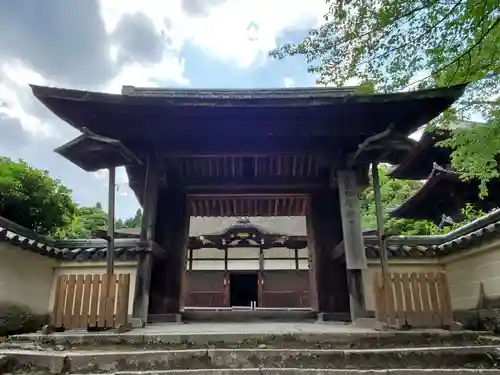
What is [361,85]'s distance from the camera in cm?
479

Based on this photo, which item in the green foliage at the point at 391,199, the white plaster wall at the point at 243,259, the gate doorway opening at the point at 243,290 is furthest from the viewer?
the gate doorway opening at the point at 243,290

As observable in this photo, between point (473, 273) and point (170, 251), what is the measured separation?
14.3ft

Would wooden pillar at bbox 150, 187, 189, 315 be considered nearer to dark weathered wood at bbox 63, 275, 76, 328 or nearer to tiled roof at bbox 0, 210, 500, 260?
tiled roof at bbox 0, 210, 500, 260

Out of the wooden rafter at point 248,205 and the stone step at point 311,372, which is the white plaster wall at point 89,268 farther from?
the stone step at point 311,372

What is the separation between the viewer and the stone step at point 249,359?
276cm

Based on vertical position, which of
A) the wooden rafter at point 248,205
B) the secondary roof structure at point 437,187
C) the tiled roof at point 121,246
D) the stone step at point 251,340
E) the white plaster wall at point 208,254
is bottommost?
the stone step at point 251,340

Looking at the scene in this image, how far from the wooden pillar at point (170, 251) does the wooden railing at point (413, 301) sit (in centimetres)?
302

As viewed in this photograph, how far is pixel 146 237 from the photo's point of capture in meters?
4.91

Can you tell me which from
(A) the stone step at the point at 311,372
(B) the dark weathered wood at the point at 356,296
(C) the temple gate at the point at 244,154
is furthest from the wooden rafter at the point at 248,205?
(A) the stone step at the point at 311,372

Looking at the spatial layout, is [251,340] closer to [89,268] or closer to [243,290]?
[89,268]

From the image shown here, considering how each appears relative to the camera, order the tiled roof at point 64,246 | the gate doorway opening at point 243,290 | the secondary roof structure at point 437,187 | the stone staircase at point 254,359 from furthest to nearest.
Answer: the gate doorway opening at point 243,290 < the secondary roof structure at point 437,187 < the tiled roof at point 64,246 < the stone staircase at point 254,359

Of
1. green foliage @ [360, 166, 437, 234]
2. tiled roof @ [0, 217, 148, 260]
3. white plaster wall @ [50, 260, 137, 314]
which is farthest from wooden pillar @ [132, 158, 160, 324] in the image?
green foliage @ [360, 166, 437, 234]

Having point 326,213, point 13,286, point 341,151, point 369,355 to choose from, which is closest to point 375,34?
point 341,151

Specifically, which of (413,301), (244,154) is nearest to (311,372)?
(413,301)
